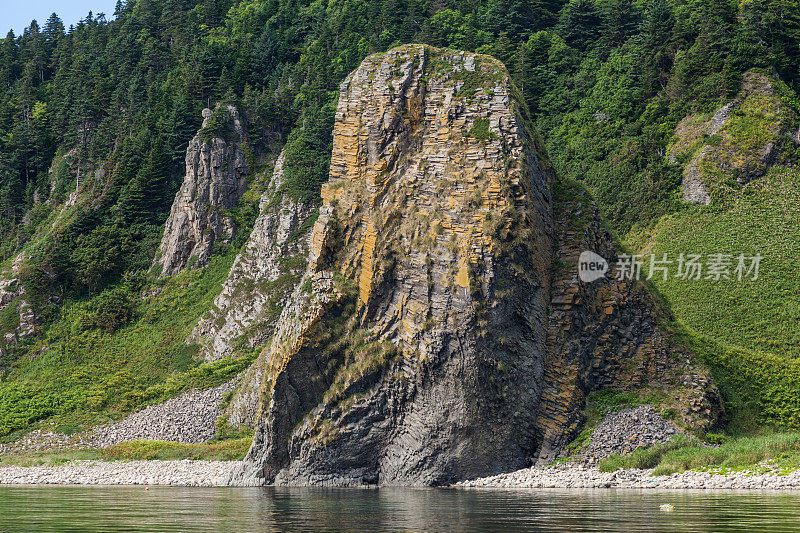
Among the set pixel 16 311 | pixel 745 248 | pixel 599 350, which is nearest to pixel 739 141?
pixel 745 248

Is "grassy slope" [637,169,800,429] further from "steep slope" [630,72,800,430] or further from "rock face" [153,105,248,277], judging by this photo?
"rock face" [153,105,248,277]

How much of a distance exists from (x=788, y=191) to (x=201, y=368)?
41.7 metres

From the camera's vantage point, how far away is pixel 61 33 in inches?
4483

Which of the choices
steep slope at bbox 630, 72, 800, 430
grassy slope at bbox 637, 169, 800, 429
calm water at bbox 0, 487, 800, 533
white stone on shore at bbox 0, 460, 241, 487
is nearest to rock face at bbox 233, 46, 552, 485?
white stone on shore at bbox 0, 460, 241, 487

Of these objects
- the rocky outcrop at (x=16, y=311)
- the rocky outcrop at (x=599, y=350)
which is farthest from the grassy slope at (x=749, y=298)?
the rocky outcrop at (x=16, y=311)

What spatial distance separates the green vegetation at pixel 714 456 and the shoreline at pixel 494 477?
0.47m

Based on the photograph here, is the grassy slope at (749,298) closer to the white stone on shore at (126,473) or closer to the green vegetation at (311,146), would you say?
the green vegetation at (311,146)

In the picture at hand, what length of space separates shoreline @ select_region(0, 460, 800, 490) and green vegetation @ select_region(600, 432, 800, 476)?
0.47 meters

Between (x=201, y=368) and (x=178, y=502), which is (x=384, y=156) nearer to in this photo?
(x=178, y=502)

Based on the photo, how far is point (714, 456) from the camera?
88.5 ft

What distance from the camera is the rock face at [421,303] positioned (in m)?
31.2

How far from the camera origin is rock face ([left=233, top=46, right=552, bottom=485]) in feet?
102

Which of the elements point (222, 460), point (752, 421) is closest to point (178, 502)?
point (222, 460)

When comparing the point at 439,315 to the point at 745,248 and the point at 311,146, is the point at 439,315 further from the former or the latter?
the point at 311,146
